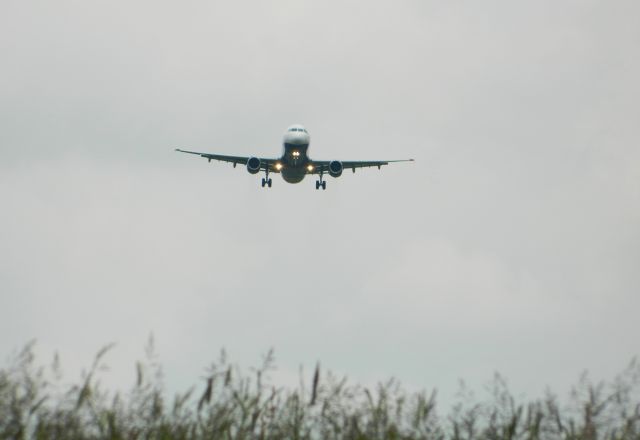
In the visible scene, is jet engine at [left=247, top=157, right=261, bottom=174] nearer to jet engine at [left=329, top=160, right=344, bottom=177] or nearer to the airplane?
the airplane

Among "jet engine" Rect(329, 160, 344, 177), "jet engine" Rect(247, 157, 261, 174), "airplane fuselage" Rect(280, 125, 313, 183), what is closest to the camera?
"airplane fuselage" Rect(280, 125, 313, 183)

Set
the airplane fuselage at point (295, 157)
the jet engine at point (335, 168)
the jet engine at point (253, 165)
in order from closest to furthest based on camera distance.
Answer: the airplane fuselage at point (295, 157), the jet engine at point (335, 168), the jet engine at point (253, 165)

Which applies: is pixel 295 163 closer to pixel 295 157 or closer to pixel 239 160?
pixel 295 157

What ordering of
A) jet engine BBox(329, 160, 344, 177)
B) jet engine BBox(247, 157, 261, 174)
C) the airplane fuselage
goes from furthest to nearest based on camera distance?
jet engine BBox(247, 157, 261, 174), jet engine BBox(329, 160, 344, 177), the airplane fuselage

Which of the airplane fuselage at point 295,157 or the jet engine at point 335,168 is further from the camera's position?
the jet engine at point 335,168

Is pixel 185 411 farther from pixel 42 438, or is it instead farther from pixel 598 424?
pixel 598 424

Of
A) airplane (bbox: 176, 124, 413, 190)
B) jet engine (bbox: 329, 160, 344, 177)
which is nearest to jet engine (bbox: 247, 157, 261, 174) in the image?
airplane (bbox: 176, 124, 413, 190)

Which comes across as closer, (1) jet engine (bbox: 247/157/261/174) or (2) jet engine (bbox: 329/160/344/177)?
(2) jet engine (bbox: 329/160/344/177)

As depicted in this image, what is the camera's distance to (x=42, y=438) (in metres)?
5.27

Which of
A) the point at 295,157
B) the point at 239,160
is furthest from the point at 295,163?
the point at 239,160

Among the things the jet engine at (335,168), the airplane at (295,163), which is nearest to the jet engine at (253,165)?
the airplane at (295,163)

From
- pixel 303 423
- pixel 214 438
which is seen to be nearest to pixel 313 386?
pixel 303 423

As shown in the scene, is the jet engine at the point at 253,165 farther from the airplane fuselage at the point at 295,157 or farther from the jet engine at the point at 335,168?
the jet engine at the point at 335,168

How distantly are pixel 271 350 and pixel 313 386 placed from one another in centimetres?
53
